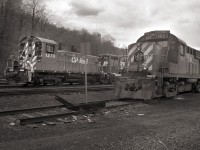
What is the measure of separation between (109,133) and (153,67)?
7.32 m

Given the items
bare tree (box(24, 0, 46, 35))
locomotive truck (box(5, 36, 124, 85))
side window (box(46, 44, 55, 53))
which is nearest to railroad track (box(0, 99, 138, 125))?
locomotive truck (box(5, 36, 124, 85))

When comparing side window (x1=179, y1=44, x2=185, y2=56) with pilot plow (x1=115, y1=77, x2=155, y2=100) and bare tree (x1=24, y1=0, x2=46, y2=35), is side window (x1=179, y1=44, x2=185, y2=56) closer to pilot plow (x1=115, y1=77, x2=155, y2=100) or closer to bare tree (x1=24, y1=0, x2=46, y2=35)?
pilot plow (x1=115, y1=77, x2=155, y2=100)

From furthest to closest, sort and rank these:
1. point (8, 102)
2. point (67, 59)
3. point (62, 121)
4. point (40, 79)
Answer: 1. point (67, 59)
2. point (40, 79)
3. point (8, 102)
4. point (62, 121)

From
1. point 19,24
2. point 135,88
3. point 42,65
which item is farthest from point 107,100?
point 19,24

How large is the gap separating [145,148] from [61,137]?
6.08 ft

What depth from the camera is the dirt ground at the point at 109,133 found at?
17.2 feet

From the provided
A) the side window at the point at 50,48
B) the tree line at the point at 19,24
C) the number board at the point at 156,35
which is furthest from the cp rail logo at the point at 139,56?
the tree line at the point at 19,24

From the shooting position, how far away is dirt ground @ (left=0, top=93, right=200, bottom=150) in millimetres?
5242

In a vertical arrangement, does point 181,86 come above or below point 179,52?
below

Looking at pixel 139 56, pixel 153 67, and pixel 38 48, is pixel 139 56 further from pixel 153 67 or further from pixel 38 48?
pixel 38 48

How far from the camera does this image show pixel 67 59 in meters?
25.0

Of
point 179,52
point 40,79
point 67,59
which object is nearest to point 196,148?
point 179,52

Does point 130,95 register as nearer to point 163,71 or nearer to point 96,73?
point 163,71

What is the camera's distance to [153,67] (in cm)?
1297
